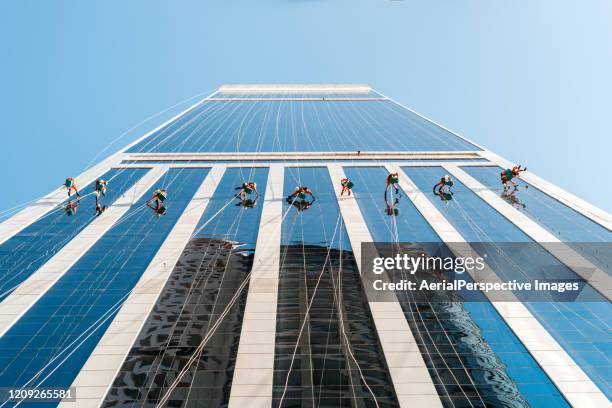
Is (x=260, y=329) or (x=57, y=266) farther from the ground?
(x=57, y=266)

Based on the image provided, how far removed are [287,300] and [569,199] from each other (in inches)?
814

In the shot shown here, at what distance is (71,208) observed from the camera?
21172mm

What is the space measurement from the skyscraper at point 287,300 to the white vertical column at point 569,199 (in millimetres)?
159

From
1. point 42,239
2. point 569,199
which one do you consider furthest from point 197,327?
point 569,199

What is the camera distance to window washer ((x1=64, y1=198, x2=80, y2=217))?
2067 cm

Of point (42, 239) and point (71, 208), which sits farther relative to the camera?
point (71, 208)

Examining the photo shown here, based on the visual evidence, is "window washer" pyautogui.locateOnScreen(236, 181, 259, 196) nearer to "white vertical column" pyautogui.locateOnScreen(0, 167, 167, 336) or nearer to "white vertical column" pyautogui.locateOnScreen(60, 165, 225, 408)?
"white vertical column" pyautogui.locateOnScreen(60, 165, 225, 408)

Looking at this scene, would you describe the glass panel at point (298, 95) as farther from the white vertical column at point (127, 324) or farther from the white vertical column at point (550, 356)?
the white vertical column at point (550, 356)

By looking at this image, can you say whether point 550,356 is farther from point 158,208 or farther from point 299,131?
point 299,131

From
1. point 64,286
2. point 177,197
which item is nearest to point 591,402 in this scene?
point 64,286

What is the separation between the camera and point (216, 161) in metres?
30.1

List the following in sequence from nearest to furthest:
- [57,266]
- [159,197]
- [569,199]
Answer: [57,266], [159,197], [569,199]

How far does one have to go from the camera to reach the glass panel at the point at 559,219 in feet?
55.6

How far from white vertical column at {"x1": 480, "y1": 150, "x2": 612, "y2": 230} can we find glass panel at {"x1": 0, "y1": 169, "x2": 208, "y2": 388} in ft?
80.1
